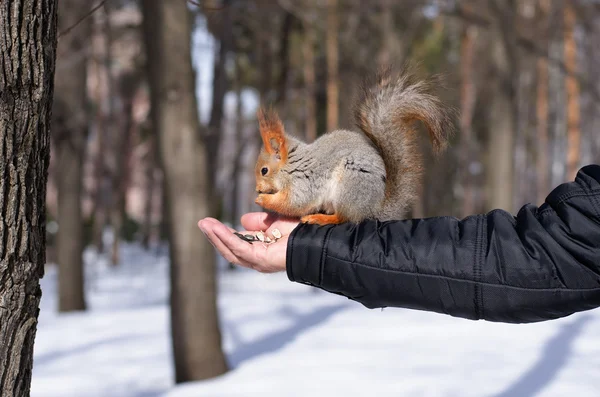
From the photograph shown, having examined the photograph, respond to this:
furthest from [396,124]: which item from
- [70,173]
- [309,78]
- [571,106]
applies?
[571,106]

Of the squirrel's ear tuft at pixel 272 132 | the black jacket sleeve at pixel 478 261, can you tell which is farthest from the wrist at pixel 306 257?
the squirrel's ear tuft at pixel 272 132

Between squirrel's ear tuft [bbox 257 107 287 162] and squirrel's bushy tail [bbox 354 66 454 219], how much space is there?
236 millimetres

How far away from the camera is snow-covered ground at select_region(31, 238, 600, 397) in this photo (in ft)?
13.3

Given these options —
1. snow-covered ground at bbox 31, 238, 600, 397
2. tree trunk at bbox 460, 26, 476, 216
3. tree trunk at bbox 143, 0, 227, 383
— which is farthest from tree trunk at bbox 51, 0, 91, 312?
tree trunk at bbox 460, 26, 476, 216

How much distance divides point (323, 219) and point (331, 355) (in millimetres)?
3127

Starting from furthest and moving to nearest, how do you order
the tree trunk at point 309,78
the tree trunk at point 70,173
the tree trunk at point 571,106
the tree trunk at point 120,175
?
the tree trunk at point 120,175, the tree trunk at point 571,106, the tree trunk at point 309,78, the tree trunk at point 70,173

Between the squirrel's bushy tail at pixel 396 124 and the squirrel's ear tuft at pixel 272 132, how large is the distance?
236mm

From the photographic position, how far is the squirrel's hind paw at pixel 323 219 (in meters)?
1.89

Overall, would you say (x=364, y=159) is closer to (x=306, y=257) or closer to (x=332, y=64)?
(x=306, y=257)

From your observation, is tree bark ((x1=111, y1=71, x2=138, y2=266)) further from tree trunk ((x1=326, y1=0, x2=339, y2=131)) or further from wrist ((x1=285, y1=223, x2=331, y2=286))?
wrist ((x1=285, y1=223, x2=331, y2=286))

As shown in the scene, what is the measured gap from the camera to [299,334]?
5926 mm

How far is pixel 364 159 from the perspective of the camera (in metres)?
1.92

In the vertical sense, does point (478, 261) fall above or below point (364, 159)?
below

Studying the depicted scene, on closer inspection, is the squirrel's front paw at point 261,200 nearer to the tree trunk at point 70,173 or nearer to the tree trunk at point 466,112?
the tree trunk at point 70,173
